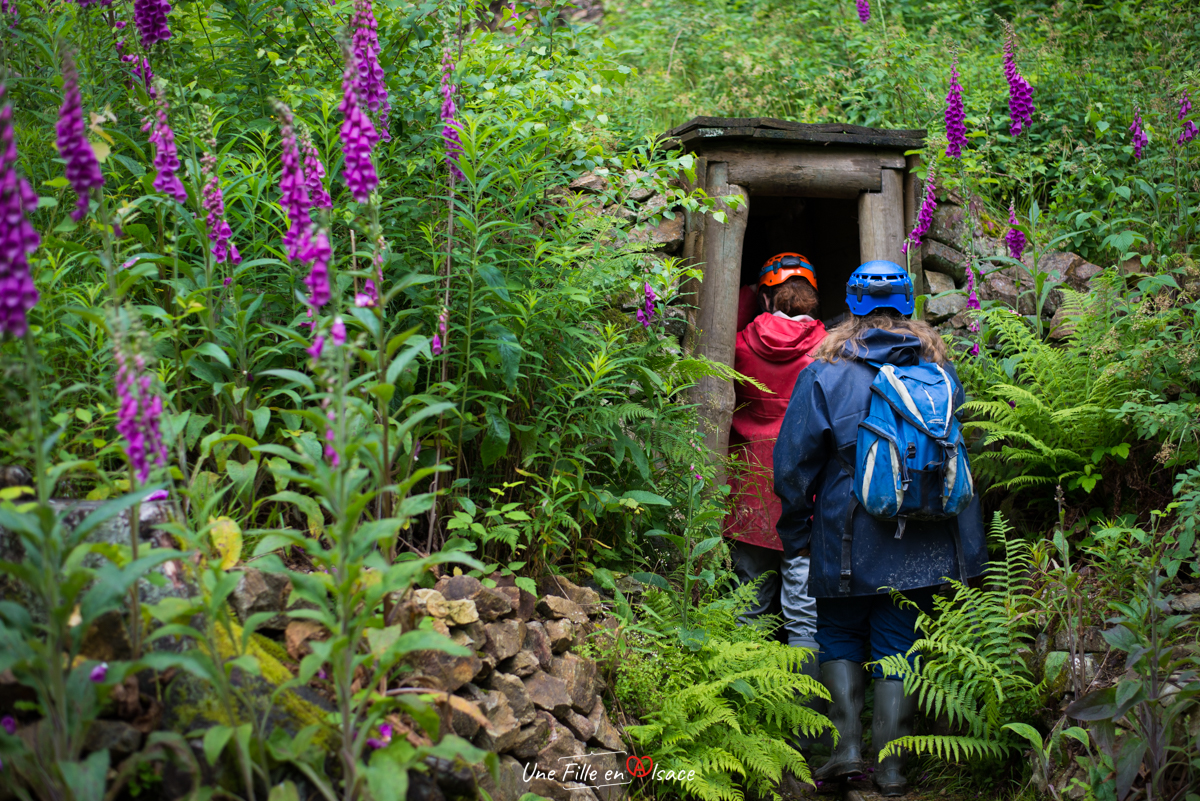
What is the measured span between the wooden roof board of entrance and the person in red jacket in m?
0.90

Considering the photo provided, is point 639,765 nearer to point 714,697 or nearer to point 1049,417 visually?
point 714,697

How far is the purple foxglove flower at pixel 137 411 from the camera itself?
2.04 meters

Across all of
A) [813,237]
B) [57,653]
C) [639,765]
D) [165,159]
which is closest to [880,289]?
[639,765]

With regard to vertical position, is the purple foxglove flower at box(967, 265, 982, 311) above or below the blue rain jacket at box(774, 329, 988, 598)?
above

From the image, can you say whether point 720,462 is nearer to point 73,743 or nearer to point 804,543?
point 804,543

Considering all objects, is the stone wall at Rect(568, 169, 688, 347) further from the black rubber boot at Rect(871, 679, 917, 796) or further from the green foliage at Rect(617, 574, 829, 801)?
the black rubber boot at Rect(871, 679, 917, 796)

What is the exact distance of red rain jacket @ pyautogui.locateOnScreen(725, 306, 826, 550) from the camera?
5.52 metres

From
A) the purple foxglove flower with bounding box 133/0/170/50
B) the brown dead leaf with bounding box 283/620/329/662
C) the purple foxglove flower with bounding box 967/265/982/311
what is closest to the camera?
the brown dead leaf with bounding box 283/620/329/662

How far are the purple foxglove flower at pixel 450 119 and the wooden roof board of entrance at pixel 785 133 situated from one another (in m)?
2.89

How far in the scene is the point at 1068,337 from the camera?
199 inches

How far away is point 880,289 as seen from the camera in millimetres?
4586

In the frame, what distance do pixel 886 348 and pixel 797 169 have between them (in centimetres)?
239

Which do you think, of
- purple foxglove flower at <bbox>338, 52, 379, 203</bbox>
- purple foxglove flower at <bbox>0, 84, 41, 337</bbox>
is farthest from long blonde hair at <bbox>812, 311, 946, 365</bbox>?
purple foxglove flower at <bbox>0, 84, 41, 337</bbox>

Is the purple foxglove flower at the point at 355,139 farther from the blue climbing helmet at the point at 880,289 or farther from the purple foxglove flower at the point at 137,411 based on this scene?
the blue climbing helmet at the point at 880,289
